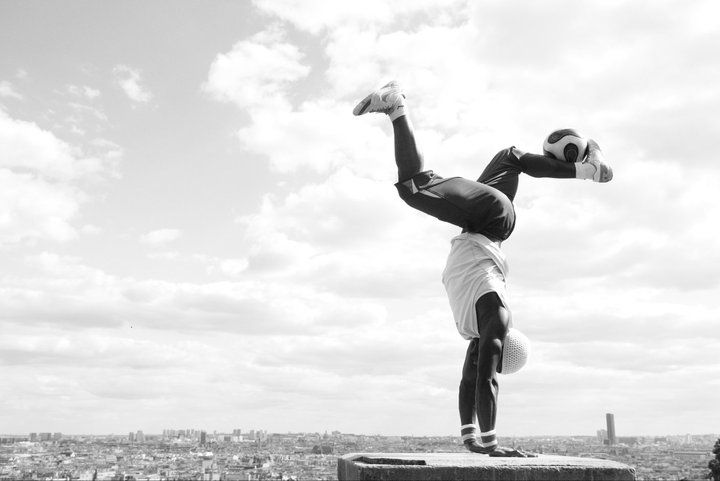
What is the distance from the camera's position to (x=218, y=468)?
179m

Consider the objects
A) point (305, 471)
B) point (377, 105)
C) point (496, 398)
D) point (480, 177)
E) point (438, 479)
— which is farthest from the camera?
point (305, 471)

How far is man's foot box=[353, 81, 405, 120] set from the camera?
560 cm

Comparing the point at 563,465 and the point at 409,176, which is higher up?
the point at 409,176

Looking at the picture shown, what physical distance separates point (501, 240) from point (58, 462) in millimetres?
218662

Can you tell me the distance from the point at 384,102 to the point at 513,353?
7.32ft

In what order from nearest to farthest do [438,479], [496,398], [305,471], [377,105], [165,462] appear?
[438,479] → [496,398] → [377,105] → [305,471] → [165,462]

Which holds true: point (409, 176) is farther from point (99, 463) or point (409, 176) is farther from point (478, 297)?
point (99, 463)

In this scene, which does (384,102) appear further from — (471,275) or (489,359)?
(489,359)

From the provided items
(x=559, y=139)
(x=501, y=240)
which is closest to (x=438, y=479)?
(x=501, y=240)

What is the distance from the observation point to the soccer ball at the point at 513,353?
530 centimetres

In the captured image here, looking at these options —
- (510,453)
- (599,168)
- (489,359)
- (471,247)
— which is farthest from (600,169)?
(510,453)

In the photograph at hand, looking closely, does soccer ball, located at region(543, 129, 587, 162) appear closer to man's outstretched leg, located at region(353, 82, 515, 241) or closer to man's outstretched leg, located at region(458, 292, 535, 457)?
man's outstretched leg, located at region(353, 82, 515, 241)

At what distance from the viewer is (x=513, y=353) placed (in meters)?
5.31

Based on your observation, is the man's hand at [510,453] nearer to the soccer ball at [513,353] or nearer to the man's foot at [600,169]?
the soccer ball at [513,353]
